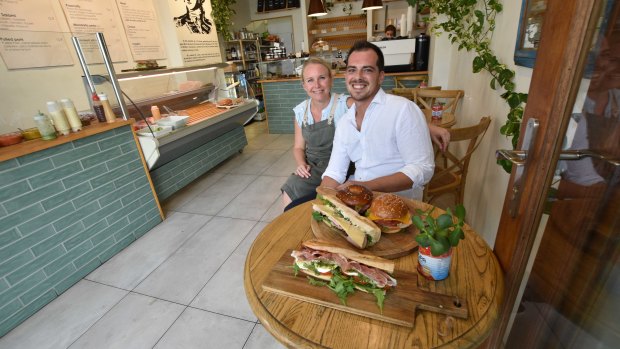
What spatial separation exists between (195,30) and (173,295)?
14.5 feet

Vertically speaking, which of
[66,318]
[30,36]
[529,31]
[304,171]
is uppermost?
[30,36]

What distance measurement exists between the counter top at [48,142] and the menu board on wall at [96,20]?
1.34m

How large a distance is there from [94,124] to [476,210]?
3242 millimetres

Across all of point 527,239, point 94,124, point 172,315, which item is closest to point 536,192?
point 527,239

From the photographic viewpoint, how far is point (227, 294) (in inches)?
76.2

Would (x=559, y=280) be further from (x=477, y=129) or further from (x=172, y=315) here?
(x=172, y=315)

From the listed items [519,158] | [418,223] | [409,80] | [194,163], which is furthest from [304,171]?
[409,80]

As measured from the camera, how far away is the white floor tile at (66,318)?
173cm

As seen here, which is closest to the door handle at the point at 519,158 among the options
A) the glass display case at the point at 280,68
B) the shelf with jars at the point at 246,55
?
the glass display case at the point at 280,68

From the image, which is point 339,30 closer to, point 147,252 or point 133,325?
A: point 147,252

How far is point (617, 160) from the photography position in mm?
672

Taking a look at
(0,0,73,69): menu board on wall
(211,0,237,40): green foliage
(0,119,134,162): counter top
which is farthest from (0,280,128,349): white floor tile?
(211,0,237,40): green foliage

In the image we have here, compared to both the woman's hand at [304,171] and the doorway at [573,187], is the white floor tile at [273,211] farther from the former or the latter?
the doorway at [573,187]

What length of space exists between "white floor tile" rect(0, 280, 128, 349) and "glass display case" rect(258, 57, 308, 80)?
14.3ft
